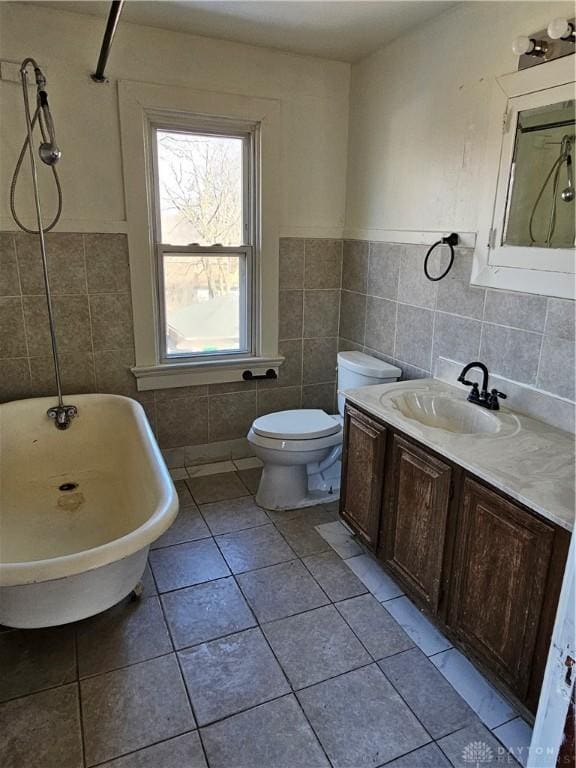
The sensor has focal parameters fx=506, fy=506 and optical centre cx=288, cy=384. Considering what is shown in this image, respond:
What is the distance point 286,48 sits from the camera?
273 cm

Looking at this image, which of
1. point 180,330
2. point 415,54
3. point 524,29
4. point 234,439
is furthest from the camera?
point 234,439

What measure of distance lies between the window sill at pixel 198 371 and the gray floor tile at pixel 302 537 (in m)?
0.98

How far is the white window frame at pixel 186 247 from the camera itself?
259 cm

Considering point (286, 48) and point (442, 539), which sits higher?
point (286, 48)

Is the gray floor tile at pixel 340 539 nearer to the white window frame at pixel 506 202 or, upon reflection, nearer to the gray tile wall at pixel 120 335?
the gray tile wall at pixel 120 335

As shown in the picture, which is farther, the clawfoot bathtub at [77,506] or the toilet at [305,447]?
the toilet at [305,447]

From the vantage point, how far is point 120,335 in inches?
111

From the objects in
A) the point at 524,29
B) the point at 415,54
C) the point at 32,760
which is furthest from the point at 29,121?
the point at 32,760

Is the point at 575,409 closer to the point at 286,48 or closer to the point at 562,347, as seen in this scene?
the point at 562,347

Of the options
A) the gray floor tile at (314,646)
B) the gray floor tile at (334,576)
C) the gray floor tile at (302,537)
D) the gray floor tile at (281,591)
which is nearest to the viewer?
the gray floor tile at (314,646)

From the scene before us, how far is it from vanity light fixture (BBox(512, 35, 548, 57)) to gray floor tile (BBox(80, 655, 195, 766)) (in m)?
2.40

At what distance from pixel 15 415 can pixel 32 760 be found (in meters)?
1.56

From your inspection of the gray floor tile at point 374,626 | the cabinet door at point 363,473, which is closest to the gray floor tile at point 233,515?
the cabinet door at point 363,473

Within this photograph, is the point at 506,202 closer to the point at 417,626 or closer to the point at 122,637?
the point at 417,626
